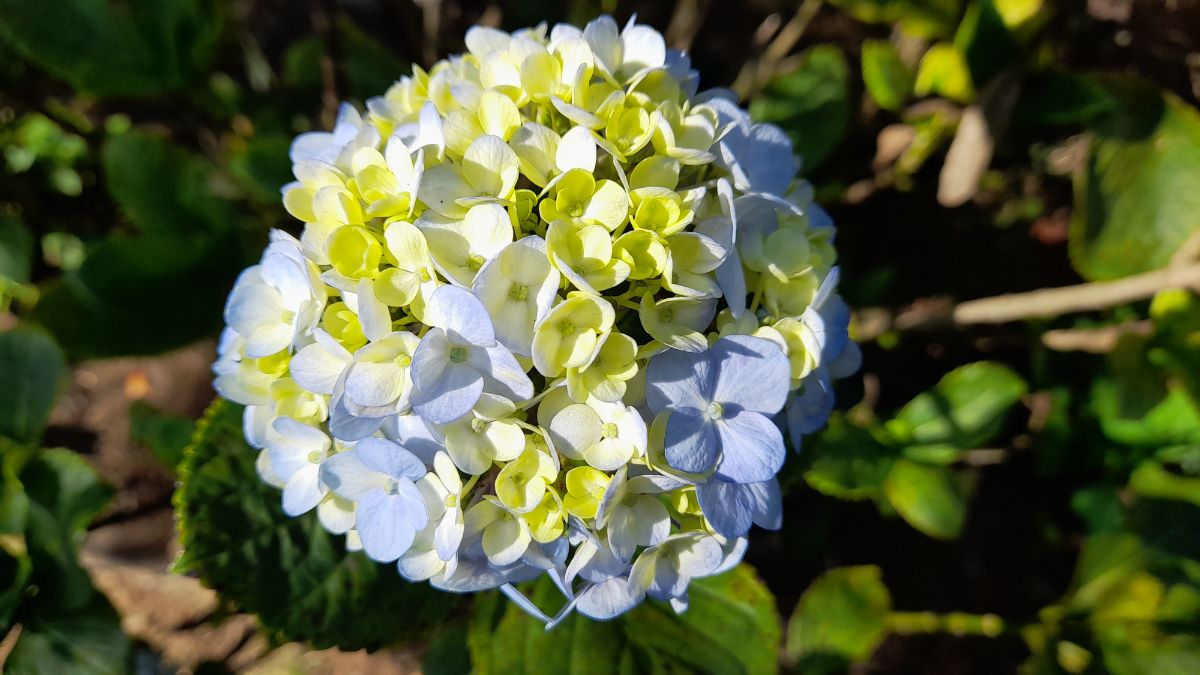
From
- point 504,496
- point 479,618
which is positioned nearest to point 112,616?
point 479,618

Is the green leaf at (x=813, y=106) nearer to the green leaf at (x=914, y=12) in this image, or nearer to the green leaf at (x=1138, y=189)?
the green leaf at (x=914, y=12)

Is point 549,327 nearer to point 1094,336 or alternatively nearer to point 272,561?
point 272,561

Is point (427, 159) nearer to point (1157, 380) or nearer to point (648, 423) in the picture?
point (648, 423)

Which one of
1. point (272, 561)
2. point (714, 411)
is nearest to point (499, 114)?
point (714, 411)

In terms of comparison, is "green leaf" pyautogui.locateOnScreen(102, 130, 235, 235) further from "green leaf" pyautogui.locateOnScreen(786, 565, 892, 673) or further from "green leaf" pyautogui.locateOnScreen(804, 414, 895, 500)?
"green leaf" pyautogui.locateOnScreen(786, 565, 892, 673)

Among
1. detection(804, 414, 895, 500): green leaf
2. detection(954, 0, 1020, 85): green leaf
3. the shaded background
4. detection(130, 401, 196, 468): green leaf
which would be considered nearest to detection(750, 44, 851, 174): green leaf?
the shaded background

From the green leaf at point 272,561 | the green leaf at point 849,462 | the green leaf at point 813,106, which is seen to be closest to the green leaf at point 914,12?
the green leaf at point 813,106
